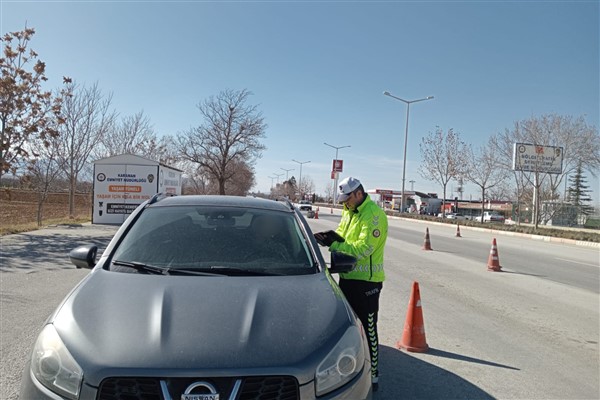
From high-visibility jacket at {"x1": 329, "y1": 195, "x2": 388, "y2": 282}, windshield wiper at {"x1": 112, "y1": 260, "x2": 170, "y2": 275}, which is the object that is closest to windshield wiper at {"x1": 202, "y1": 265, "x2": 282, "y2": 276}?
windshield wiper at {"x1": 112, "y1": 260, "x2": 170, "y2": 275}

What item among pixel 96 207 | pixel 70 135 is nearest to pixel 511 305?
pixel 96 207

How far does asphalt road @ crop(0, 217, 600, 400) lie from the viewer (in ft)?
13.5

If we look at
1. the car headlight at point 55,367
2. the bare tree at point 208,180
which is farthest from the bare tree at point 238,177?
the car headlight at point 55,367

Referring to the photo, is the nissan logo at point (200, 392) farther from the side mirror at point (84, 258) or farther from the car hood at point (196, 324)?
the side mirror at point (84, 258)

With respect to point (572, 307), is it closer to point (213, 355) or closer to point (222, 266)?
point (222, 266)

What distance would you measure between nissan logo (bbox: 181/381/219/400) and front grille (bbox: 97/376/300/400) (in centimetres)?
2

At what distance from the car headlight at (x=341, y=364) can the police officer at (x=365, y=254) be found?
142 cm

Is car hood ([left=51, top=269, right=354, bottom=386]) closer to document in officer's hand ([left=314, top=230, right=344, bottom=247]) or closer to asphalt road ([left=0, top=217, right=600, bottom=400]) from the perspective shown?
document in officer's hand ([left=314, top=230, right=344, bottom=247])

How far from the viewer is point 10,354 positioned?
437 cm

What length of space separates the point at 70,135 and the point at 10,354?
899 inches

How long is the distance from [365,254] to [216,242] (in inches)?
49.6

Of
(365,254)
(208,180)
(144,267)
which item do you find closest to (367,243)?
(365,254)

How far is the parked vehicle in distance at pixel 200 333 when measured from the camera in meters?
2.07

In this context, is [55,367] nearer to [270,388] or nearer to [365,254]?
[270,388]
